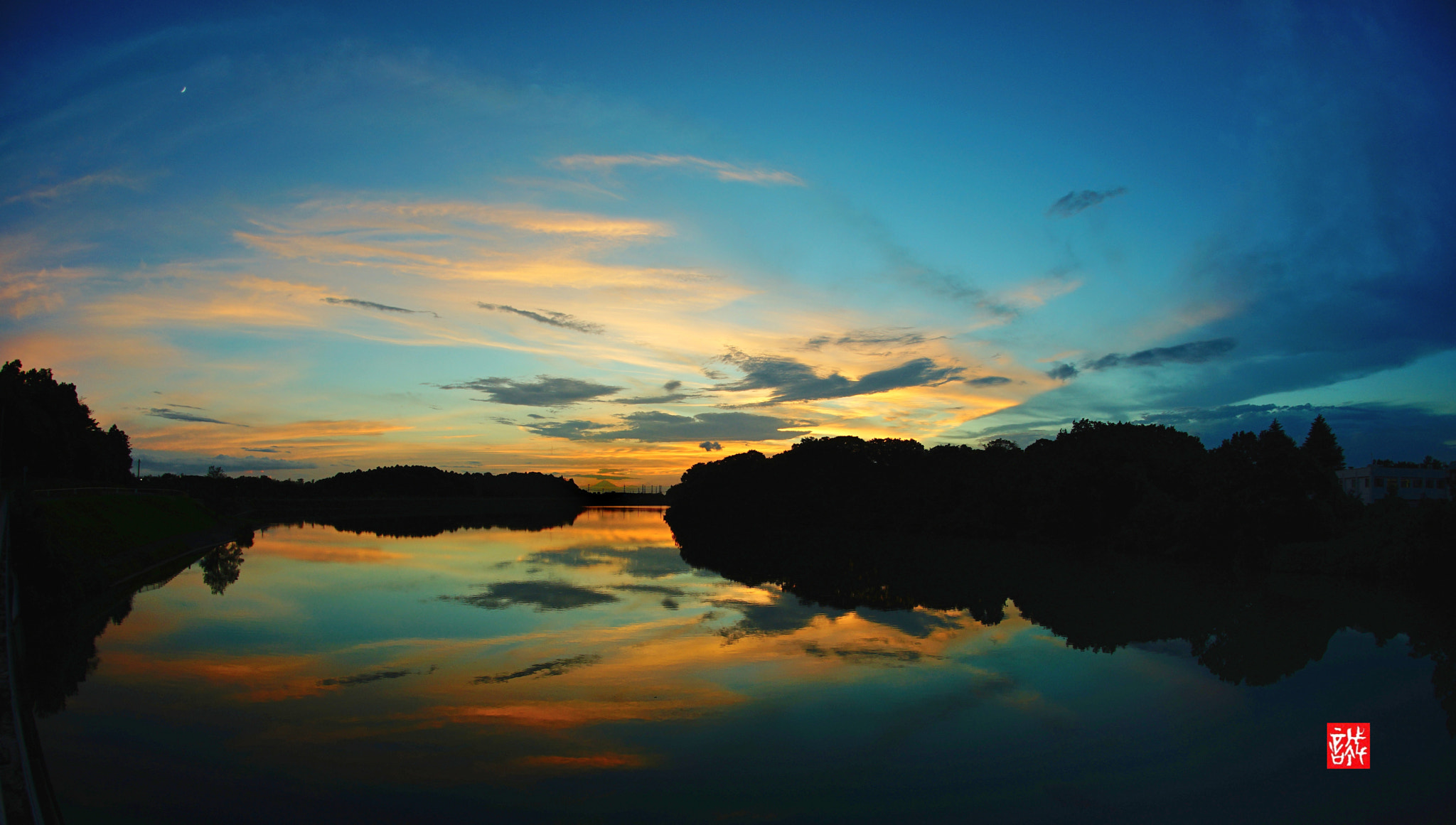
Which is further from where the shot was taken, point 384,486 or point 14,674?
point 384,486

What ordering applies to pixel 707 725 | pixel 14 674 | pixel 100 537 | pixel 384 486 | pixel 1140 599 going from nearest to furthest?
pixel 707 725
pixel 14 674
pixel 1140 599
pixel 100 537
pixel 384 486

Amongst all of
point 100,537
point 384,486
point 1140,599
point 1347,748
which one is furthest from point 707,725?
point 384,486

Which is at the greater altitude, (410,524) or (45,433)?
(45,433)

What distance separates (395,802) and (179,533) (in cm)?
5046

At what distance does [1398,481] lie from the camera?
8369cm

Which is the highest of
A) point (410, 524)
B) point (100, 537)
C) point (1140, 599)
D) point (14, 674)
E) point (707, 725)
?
point (100, 537)

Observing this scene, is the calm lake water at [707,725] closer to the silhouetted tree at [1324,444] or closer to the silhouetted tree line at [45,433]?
the silhouetted tree line at [45,433]

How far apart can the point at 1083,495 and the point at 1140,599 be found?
25.3 metres

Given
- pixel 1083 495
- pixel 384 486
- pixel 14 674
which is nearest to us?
pixel 14 674

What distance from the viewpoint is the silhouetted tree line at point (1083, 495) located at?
36219mm

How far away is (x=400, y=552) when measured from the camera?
44281mm

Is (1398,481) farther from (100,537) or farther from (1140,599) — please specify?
(100,537)

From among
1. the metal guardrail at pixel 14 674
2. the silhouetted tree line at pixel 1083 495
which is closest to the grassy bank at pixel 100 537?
the metal guardrail at pixel 14 674

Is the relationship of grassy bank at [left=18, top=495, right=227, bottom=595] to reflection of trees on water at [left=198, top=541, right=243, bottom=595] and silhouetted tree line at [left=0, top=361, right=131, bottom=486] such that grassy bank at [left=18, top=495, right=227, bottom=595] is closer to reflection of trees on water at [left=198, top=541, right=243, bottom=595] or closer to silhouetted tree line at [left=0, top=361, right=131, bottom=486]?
reflection of trees on water at [left=198, top=541, right=243, bottom=595]
